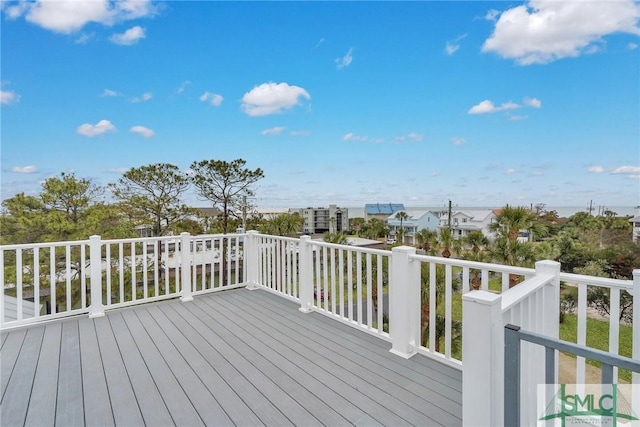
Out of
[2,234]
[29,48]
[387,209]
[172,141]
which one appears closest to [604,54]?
[172,141]

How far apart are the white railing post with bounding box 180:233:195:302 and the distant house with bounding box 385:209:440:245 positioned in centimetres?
2390

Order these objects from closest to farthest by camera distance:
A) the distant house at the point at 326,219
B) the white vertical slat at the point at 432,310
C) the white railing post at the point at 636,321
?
1. the white railing post at the point at 636,321
2. the white vertical slat at the point at 432,310
3. the distant house at the point at 326,219

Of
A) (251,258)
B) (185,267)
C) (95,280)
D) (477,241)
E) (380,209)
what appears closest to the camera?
(95,280)

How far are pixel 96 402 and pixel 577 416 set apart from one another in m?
2.80

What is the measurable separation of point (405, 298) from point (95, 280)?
3631 mm

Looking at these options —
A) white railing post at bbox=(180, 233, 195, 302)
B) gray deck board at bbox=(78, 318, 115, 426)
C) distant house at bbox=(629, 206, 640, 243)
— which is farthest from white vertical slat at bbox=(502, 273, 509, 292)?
distant house at bbox=(629, 206, 640, 243)

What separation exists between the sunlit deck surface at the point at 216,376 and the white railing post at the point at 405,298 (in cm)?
12

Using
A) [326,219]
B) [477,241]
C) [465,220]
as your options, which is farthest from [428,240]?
[326,219]

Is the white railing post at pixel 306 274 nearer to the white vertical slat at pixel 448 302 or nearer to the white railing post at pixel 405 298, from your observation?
the white railing post at pixel 405 298

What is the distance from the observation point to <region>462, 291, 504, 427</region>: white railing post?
3.44 feet

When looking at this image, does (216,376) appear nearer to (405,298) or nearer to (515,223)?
(405,298)

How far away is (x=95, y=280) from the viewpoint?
12.0 feet

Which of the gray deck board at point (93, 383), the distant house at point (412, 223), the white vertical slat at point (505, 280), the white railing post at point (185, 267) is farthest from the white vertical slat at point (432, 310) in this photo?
the distant house at point (412, 223)

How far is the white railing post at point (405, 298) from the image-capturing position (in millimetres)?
2564
